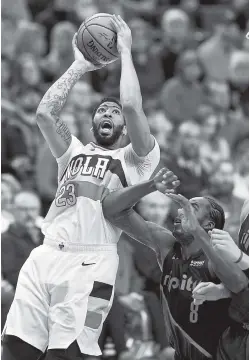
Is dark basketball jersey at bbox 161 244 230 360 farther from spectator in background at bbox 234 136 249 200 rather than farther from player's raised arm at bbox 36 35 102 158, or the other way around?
spectator in background at bbox 234 136 249 200

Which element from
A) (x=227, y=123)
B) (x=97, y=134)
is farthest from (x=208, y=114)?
(x=97, y=134)

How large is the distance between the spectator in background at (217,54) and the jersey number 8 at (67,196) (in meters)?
7.56

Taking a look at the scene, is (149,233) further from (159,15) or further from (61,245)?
(159,15)

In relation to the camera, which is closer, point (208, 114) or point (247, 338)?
point (247, 338)

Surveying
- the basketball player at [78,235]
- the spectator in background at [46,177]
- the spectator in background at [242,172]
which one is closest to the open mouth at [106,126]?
the basketball player at [78,235]

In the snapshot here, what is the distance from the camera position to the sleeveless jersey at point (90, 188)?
610 cm

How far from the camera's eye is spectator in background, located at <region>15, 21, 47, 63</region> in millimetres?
12484

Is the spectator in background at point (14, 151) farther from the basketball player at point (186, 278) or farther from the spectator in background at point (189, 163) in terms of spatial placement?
the basketball player at point (186, 278)

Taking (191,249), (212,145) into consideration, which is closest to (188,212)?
(191,249)

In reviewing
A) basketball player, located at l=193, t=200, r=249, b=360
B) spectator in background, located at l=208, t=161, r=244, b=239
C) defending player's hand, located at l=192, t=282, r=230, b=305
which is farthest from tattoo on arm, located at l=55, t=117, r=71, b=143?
spectator in background, located at l=208, t=161, r=244, b=239

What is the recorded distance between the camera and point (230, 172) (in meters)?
10.9

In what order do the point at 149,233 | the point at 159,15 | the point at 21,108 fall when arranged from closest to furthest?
the point at 149,233
the point at 21,108
the point at 159,15

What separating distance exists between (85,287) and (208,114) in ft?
22.6

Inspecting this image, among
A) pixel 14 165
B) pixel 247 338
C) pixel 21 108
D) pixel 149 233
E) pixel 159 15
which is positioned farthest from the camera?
pixel 159 15
